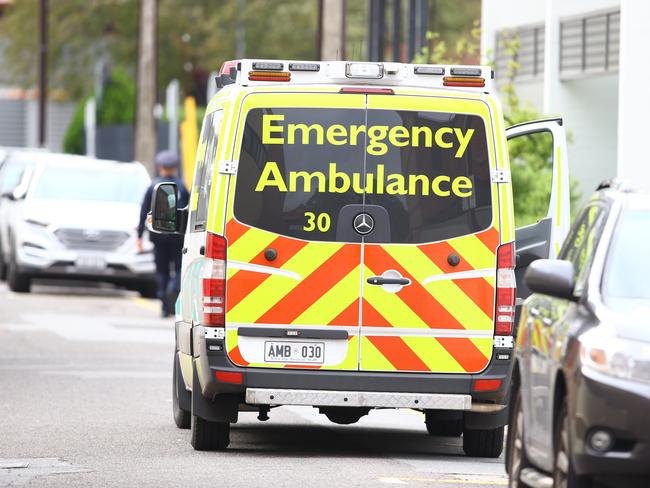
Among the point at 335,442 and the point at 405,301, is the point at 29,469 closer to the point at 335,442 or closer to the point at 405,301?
the point at 405,301

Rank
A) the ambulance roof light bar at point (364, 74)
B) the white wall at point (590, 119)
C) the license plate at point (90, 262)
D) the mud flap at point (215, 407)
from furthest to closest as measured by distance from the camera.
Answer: the license plate at point (90, 262), the white wall at point (590, 119), the mud flap at point (215, 407), the ambulance roof light bar at point (364, 74)

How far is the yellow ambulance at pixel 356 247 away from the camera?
1108 cm

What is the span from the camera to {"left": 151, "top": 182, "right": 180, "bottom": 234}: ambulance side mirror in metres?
12.9

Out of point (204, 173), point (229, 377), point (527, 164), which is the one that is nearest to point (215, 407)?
point (229, 377)

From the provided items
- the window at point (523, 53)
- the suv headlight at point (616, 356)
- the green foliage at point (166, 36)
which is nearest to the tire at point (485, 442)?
the suv headlight at point (616, 356)

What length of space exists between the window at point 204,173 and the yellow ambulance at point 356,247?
0.82 ft

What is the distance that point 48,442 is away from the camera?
12109 mm

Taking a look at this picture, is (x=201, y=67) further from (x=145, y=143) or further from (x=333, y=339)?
(x=333, y=339)

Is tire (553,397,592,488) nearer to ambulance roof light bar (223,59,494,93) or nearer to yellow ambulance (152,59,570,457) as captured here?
yellow ambulance (152,59,570,457)

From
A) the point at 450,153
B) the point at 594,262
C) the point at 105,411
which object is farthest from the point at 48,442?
the point at 594,262

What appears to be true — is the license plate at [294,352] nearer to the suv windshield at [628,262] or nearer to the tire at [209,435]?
the tire at [209,435]

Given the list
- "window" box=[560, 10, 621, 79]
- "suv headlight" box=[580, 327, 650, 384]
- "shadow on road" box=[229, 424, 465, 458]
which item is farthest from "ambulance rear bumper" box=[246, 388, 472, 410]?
"window" box=[560, 10, 621, 79]

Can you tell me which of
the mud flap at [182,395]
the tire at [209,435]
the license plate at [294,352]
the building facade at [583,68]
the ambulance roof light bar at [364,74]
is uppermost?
the building facade at [583,68]

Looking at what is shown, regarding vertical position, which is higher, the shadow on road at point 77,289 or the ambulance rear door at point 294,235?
the ambulance rear door at point 294,235
